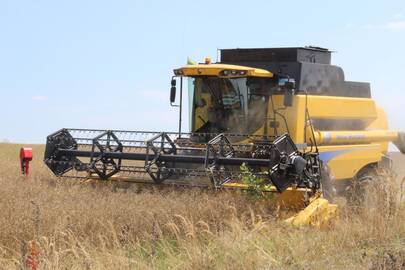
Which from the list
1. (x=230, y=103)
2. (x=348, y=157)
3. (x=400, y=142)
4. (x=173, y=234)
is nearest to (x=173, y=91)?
(x=230, y=103)

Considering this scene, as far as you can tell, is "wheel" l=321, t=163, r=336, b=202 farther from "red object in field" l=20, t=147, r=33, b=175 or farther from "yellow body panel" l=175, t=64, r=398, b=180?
"red object in field" l=20, t=147, r=33, b=175

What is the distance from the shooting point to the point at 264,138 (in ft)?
28.7

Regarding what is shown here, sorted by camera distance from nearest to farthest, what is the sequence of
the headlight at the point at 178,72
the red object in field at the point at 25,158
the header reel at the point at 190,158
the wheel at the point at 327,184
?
1. the header reel at the point at 190,158
2. the wheel at the point at 327,184
3. the headlight at the point at 178,72
4. the red object in field at the point at 25,158

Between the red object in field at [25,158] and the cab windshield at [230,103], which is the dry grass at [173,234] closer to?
the cab windshield at [230,103]

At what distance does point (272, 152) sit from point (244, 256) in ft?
8.28

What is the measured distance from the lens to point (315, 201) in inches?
299

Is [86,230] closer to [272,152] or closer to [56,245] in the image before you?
[56,245]

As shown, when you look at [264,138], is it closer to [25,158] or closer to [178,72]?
[178,72]

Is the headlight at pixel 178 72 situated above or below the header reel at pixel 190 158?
above

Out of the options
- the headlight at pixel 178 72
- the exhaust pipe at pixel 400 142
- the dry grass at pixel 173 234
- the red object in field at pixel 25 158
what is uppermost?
the headlight at pixel 178 72

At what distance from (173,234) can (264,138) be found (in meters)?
2.80

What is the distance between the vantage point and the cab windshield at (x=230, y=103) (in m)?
9.05

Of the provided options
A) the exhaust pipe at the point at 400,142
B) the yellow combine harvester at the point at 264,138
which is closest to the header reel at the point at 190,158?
the yellow combine harvester at the point at 264,138

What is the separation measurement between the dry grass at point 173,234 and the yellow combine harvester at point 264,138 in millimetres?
452
